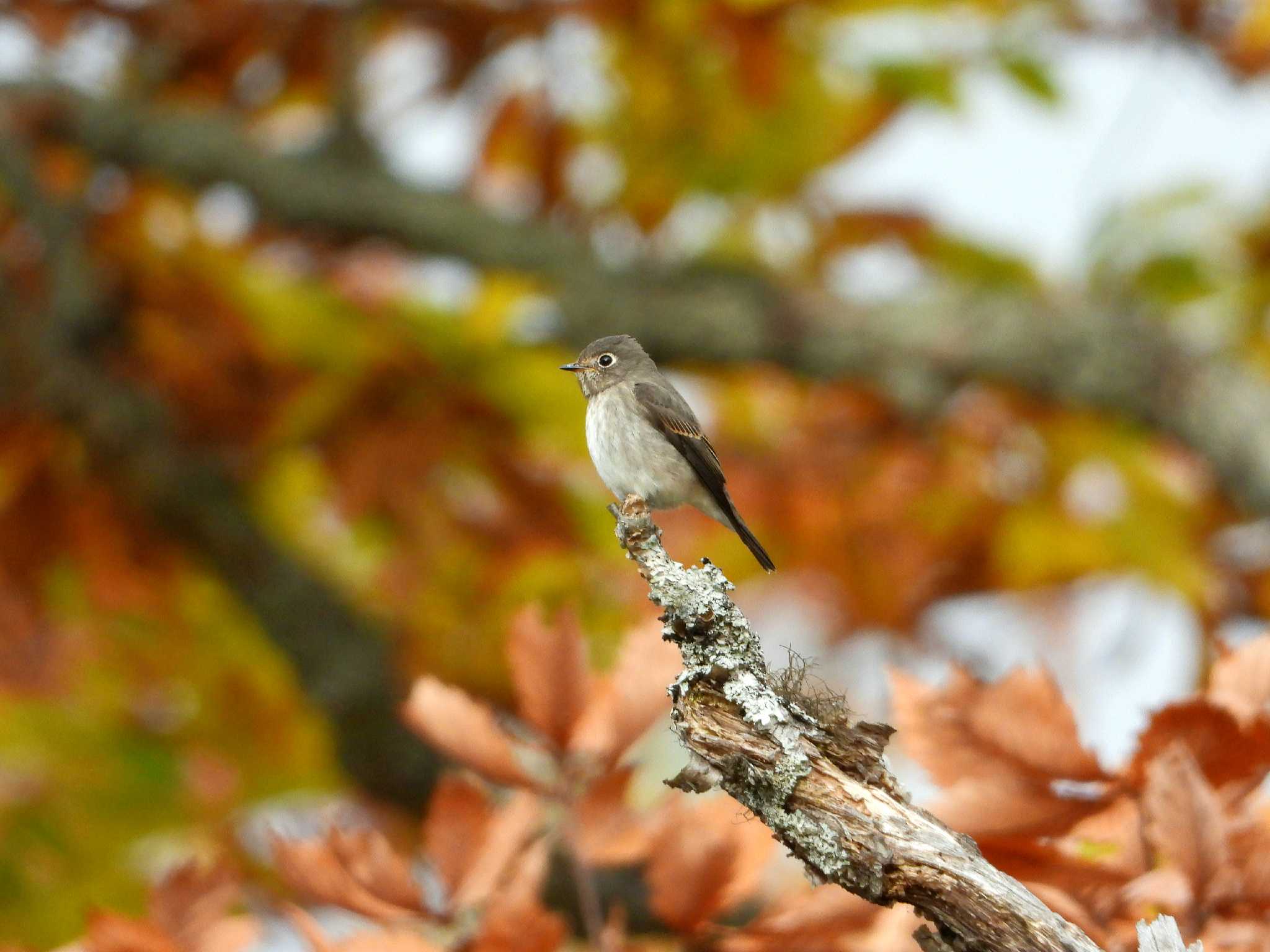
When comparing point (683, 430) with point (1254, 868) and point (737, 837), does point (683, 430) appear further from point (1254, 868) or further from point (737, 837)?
point (1254, 868)

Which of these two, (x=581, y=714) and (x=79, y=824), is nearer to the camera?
(x=581, y=714)

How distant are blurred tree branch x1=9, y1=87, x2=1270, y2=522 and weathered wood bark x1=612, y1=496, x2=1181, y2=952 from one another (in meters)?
4.36

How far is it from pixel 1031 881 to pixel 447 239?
4761 mm

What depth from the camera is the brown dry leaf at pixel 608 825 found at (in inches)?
72.5

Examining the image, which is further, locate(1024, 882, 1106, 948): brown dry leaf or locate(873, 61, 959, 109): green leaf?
locate(873, 61, 959, 109): green leaf

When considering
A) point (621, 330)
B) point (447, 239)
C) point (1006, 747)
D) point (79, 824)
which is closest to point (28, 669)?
point (79, 824)

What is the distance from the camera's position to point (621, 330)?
18.3 feet

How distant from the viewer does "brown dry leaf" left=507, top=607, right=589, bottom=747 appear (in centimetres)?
175

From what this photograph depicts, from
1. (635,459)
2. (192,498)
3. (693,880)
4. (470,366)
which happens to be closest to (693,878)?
(693,880)

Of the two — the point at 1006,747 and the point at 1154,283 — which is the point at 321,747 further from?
the point at 1006,747

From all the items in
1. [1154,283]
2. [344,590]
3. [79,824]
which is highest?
[1154,283]

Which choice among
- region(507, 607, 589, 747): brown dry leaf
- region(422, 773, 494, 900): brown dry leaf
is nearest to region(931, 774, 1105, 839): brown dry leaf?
region(507, 607, 589, 747): brown dry leaf

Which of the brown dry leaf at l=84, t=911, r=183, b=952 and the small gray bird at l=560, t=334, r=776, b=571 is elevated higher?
the small gray bird at l=560, t=334, r=776, b=571

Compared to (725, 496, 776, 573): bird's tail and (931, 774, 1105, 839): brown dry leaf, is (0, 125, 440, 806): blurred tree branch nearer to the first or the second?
(725, 496, 776, 573): bird's tail
